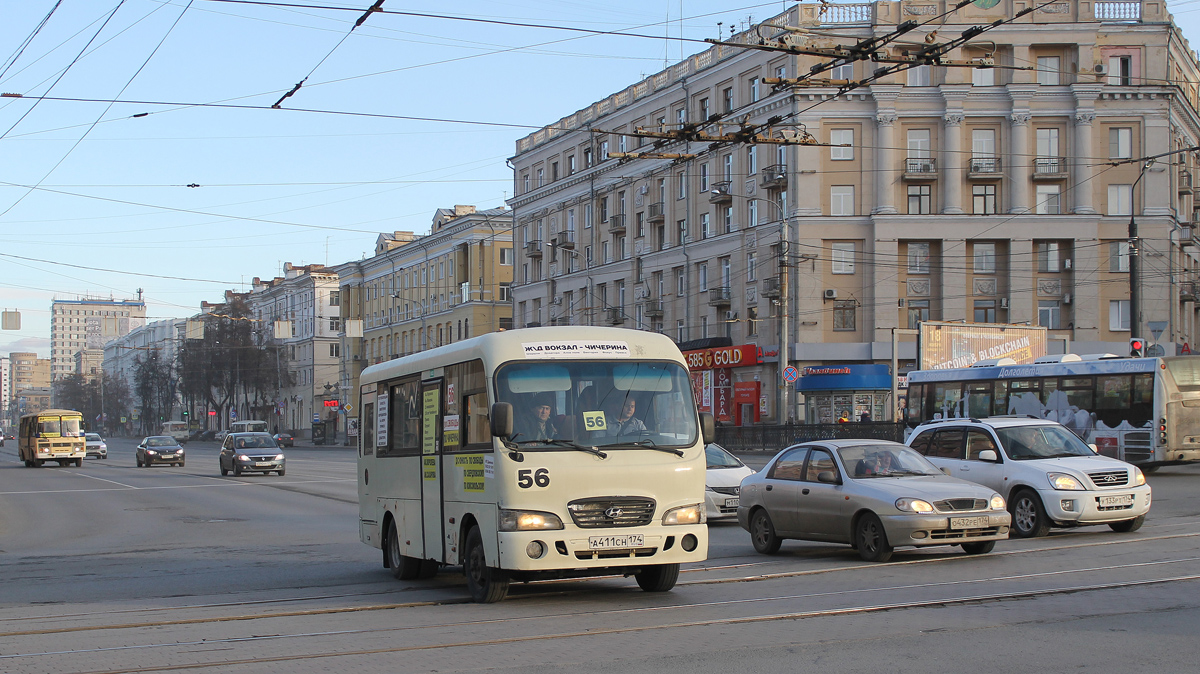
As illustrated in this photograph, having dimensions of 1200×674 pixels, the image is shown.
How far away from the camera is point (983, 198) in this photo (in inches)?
2131

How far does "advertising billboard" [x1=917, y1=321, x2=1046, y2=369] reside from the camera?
34.8 m

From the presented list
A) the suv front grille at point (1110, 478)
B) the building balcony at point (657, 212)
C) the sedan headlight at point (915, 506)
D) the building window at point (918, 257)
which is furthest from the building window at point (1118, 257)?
the sedan headlight at point (915, 506)

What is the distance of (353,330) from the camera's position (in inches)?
2958

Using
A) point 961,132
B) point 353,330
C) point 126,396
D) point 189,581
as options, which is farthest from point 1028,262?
point 126,396

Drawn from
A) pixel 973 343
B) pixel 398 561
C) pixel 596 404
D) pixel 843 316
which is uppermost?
pixel 843 316

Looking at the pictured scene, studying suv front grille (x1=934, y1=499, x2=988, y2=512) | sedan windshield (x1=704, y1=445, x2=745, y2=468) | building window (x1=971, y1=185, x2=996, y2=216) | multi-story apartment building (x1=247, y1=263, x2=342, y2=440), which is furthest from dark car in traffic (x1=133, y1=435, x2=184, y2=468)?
multi-story apartment building (x1=247, y1=263, x2=342, y2=440)

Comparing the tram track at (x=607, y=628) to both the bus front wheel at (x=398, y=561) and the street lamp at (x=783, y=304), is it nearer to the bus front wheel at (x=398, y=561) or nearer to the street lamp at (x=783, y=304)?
the bus front wheel at (x=398, y=561)

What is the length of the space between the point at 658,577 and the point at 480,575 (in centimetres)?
165

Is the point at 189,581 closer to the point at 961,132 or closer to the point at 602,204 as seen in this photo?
the point at 961,132

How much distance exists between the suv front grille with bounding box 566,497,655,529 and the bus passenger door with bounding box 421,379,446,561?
1860 millimetres

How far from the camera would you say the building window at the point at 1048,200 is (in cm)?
5341

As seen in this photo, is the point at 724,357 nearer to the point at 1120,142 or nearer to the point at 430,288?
the point at 1120,142

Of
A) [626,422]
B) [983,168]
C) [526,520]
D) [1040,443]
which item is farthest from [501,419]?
[983,168]

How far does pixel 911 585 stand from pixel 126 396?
539 feet
